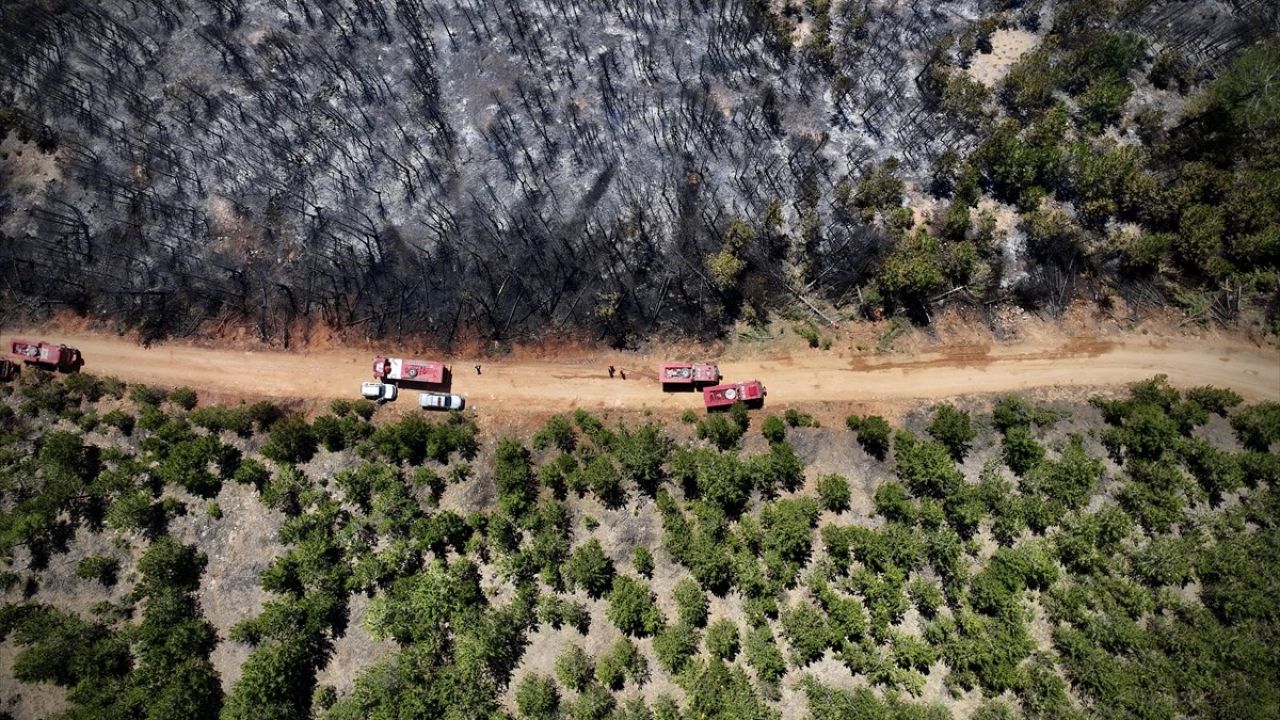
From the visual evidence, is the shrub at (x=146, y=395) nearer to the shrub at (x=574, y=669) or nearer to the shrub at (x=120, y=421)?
the shrub at (x=120, y=421)

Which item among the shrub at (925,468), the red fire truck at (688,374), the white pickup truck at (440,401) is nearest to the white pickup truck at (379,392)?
the white pickup truck at (440,401)

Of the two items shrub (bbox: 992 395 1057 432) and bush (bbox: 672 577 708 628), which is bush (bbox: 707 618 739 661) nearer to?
bush (bbox: 672 577 708 628)

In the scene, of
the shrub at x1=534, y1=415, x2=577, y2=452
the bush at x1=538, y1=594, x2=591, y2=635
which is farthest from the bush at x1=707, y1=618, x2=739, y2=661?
the shrub at x1=534, y1=415, x2=577, y2=452

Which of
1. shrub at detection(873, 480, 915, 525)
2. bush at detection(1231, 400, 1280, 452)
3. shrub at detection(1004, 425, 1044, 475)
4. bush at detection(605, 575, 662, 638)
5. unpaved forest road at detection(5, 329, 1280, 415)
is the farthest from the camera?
unpaved forest road at detection(5, 329, 1280, 415)

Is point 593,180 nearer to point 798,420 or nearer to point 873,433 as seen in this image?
point 798,420

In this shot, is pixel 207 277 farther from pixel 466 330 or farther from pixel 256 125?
pixel 466 330
